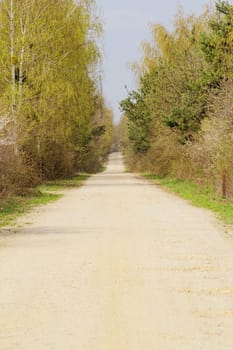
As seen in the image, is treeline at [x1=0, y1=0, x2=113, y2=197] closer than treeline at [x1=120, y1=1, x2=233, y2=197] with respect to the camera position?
No

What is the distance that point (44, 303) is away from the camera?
8.02 metres

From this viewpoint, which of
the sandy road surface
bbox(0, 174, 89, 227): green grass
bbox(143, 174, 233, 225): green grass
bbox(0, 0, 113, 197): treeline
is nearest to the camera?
the sandy road surface

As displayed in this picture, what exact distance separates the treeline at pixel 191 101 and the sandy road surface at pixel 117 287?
11.1 meters

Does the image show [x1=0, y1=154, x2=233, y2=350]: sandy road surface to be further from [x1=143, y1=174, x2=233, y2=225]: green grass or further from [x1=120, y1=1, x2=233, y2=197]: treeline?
[x1=120, y1=1, x2=233, y2=197]: treeline

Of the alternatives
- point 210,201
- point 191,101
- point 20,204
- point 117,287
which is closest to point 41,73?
point 191,101

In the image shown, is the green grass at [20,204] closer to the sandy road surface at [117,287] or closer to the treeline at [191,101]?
the sandy road surface at [117,287]

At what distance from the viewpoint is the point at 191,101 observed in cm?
3597

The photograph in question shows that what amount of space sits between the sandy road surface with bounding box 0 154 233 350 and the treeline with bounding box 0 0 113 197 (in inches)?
475

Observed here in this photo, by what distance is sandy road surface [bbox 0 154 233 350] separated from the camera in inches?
256

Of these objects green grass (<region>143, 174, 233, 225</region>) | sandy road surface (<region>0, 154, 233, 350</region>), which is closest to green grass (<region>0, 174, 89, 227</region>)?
sandy road surface (<region>0, 154, 233, 350</region>)

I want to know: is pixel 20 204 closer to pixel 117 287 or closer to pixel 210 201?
pixel 210 201

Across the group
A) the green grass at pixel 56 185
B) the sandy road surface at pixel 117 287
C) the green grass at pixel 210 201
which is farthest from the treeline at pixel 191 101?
the sandy road surface at pixel 117 287

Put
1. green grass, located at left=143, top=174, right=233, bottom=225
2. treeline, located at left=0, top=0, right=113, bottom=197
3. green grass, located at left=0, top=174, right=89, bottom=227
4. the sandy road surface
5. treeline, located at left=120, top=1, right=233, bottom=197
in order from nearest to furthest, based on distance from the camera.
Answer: the sandy road surface
green grass, located at left=0, top=174, right=89, bottom=227
green grass, located at left=143, top=174, right=233, bottom=225
treeline, located at left=120, top=1, right=233, bottom=197
treeline, located at left=0, top=0, right=113, bottom=197

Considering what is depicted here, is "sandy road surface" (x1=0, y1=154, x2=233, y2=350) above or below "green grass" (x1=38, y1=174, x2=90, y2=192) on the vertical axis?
above
